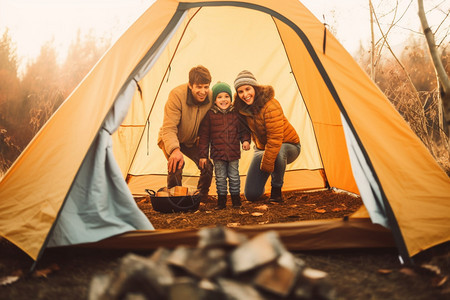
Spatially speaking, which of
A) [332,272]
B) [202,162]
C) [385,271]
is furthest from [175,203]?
[385,271]

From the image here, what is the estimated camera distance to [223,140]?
3654mm

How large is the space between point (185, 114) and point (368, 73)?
12.3ft

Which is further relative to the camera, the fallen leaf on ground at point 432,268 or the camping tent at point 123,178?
the camping tent at point 123,178

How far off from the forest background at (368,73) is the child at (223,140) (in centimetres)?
223

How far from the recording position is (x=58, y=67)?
771 centimetres

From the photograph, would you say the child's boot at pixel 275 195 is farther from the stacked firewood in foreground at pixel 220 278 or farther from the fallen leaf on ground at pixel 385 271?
the stacked firewood in foreground at pixel 220 278

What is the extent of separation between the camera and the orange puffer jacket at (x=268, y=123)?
11.9 feet

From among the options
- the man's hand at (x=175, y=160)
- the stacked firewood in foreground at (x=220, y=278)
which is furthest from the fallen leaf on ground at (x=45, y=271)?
the man's hand at (x=175, y=160)

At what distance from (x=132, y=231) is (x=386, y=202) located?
1.45m

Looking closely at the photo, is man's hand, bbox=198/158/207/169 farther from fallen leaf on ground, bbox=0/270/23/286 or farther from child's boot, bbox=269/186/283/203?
fallen leaf on ground, bbox=0/270/23/286

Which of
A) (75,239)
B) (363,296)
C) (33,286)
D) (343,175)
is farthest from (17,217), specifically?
(343,175)

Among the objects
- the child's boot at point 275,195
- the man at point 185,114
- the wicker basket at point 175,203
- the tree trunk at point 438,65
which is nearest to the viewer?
the tree trunk at point 438,65

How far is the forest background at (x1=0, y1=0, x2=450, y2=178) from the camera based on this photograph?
192 inches

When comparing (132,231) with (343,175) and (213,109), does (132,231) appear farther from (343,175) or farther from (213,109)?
(343,175)
